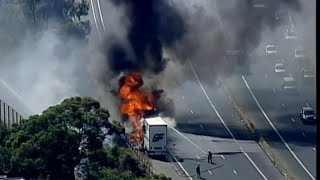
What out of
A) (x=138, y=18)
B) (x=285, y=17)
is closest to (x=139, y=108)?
(x=138, y=18)

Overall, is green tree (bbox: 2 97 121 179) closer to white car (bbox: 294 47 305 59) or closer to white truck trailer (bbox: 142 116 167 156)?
white truck trailer (bbox: 142 116 167 156)

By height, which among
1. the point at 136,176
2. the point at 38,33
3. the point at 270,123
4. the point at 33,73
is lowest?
the point at 136,176

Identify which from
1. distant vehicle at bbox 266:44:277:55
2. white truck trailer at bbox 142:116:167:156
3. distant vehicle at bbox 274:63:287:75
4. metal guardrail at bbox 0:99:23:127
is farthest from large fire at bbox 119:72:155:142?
distant vehicle at bbox 266:44:277:55

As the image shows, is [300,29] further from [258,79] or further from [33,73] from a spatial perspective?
[33,73]

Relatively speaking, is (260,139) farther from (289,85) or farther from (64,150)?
(64,150)

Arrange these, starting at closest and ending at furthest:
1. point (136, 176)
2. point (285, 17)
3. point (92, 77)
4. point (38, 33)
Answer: point (136, 176)
point (92, 77)
point (285, 17)
point (38, 33)

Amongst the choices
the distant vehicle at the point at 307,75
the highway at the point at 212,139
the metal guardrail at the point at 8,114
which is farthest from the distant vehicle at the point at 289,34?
the metal guardrail at the point at 8,114
